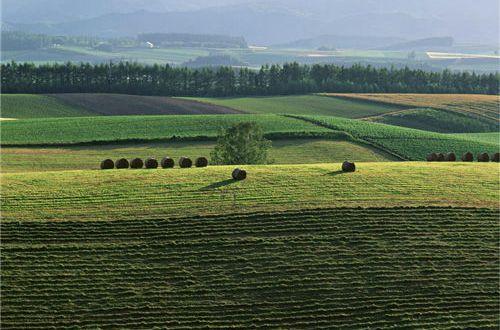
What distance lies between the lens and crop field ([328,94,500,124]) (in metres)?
110

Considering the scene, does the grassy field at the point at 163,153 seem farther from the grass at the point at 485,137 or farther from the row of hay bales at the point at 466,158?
the grass at the point at 485,137

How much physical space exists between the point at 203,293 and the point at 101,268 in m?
4.51

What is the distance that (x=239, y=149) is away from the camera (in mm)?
61500

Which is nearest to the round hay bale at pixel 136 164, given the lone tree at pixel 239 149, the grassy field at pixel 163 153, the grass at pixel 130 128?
the lone tree at pixel 239 149

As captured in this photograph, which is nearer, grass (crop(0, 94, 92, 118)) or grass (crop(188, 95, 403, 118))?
grass (crop(0, 94, 92, 118))

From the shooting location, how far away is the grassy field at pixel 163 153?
64.6 meters

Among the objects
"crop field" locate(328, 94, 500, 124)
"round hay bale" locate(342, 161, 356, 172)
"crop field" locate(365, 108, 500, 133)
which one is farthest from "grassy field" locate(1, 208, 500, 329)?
"crop field" locate(328, 94, 500, 124)

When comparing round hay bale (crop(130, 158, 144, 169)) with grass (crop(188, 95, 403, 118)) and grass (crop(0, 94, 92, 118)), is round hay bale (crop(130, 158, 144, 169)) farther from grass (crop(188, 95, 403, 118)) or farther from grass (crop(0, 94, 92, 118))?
grass (crop(188, 95, 403, 118))

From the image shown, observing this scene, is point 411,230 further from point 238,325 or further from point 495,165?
point 495,165

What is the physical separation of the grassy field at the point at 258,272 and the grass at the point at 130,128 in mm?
38659

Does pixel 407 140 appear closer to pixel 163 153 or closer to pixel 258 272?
pixel 163 153

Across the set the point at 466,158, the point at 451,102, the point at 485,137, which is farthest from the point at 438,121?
the point at 466,158

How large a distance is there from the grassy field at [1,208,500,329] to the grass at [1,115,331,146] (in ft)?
127

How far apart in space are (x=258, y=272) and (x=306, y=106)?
77.9m
